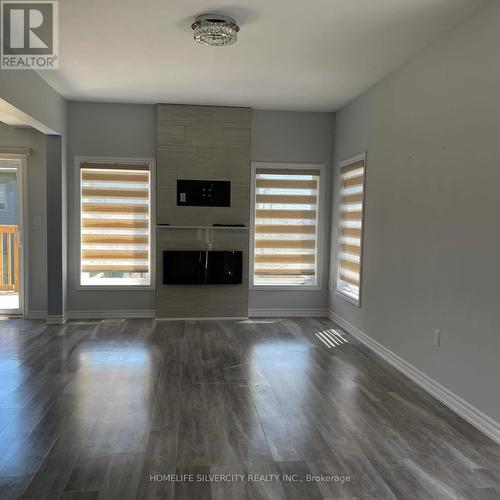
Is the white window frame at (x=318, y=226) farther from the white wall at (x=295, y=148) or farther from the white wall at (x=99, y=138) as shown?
the white wall at (x=99, y=138)

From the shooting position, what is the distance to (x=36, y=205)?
20.5 feet

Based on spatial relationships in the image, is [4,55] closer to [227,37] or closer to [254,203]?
[227,37]

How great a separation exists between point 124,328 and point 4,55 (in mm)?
3142

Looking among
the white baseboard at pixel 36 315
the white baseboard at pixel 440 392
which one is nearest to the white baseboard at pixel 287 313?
the white baseboard at pixel 440 392

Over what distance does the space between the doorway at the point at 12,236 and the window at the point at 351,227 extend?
4084 millimetres

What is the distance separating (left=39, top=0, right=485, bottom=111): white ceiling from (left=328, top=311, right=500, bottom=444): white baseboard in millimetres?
2651

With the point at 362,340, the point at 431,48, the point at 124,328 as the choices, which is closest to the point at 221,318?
the point at 124,328

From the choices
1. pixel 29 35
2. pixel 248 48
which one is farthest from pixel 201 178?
pixel 29 35

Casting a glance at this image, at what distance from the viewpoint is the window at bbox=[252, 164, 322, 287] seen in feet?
21.0

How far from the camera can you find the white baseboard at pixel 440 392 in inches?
120

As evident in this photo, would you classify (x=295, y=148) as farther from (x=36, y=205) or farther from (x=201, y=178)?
(x=36, y=205)

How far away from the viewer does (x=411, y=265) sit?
4188 mm

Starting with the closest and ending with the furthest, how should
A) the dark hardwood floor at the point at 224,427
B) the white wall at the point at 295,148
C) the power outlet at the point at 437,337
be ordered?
the dark hardwood floor at the point at 224,427
the power outlet at the point at 437,337
the white wall at the point at 295,148

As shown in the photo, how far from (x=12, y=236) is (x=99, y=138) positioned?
1.72 metres
